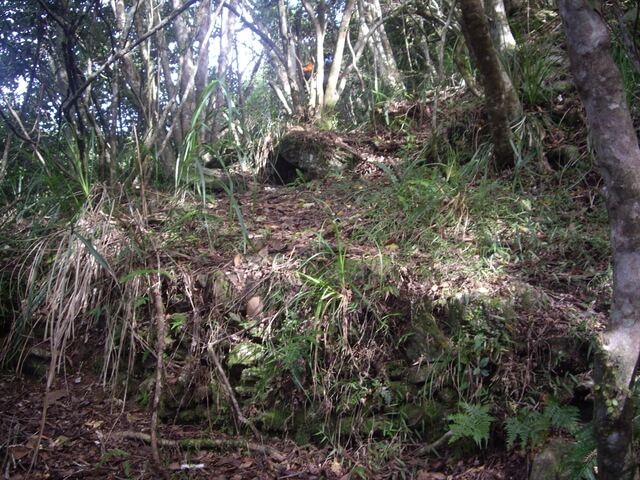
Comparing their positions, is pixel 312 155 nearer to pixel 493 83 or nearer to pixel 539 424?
pixel 493 83

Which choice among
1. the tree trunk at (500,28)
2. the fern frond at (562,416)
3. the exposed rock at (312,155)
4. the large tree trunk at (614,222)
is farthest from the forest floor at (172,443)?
the tree trunk at (500,28)

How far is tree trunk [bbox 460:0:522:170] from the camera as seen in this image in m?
3.36

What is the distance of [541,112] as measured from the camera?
4.13 meters

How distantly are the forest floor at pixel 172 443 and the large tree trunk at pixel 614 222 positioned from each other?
615 mm

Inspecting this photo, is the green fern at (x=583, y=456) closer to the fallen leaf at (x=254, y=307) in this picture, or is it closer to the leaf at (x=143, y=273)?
the fallen leaf at (x=254, y=307)

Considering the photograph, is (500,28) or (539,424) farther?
(500,28)

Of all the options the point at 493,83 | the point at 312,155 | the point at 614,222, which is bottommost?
the point at 614,222

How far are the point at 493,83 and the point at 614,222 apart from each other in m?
2.07

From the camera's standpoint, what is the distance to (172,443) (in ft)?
9.18

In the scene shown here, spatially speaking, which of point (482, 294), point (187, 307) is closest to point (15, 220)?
point (187, 307)

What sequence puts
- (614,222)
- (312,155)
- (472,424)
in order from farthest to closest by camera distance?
(312,155) < (472,424) < (614,222)

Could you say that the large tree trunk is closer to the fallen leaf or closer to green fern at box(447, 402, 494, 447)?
green fern at box(447, 402, 494, 447)

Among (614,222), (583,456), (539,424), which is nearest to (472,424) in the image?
(539,424)

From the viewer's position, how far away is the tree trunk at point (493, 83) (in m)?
3.36
